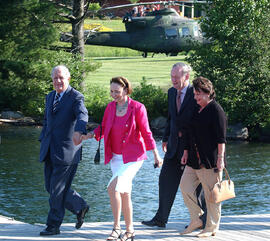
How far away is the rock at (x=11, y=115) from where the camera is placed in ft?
88.9

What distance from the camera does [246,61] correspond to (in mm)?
24562

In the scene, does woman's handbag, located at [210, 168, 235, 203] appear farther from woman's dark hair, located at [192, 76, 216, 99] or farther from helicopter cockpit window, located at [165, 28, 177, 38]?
helicopter cockpit window, located at [165, 28, 177, 38]

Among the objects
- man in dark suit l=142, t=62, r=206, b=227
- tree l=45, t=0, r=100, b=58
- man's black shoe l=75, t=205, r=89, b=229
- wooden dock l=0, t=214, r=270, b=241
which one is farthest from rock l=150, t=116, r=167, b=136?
man's black shoe l=75, t=205, r=89, b=229

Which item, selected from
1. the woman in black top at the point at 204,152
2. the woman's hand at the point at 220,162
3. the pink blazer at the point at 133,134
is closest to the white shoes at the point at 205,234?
the woman in black top at the point at 204,152

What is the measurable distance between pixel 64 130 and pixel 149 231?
61.0 inches

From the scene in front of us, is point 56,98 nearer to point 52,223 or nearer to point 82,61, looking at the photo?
point 52,223

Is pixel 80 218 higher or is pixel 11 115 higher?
pixel 80 218

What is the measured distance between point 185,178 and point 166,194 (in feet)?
1.56

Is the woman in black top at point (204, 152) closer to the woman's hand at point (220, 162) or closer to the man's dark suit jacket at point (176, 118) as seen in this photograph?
the woman's hand at point (220, 162)

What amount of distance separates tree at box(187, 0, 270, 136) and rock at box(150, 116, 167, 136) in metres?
2.32

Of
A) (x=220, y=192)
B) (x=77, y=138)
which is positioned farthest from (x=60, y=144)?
(x=220, y=192)

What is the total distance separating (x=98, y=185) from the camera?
1458cm

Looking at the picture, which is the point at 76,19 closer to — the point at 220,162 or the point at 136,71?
the point at 136,71

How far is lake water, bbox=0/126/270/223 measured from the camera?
38.9ft
